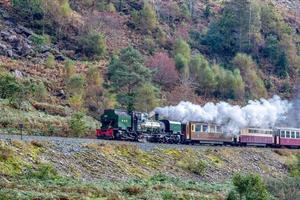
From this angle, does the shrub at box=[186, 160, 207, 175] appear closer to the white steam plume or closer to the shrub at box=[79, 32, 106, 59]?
the white steam plume

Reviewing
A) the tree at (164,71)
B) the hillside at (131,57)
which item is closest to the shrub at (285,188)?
the hillside at (131,57)

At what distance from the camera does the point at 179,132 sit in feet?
182

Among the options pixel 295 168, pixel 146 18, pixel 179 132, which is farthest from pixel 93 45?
pixel 295 168

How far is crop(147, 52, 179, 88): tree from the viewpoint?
275ft

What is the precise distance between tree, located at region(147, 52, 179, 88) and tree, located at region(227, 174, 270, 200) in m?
52.0

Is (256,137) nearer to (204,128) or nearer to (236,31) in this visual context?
(204,128)

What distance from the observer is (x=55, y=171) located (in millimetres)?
30656

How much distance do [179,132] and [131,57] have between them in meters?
14.2

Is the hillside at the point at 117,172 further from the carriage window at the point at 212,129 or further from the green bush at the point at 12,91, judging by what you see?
the green bush at the point at 12,91

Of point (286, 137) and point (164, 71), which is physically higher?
point (164, 71)

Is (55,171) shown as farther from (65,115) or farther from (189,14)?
(189,14)

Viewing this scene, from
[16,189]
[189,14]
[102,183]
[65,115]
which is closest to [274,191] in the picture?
[102,183]

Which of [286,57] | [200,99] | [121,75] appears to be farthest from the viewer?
[286,57]

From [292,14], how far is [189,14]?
94.3 feet
